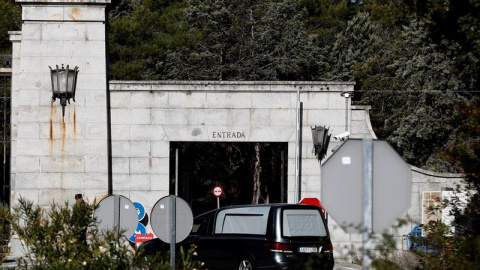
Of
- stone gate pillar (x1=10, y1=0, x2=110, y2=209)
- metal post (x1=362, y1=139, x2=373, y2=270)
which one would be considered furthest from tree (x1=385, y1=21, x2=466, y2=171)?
metal post (x1=362, y1=139, x2=373, y2=270)

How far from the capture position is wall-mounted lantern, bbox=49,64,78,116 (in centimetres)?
2617

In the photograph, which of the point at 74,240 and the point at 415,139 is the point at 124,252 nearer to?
the point at 74,240

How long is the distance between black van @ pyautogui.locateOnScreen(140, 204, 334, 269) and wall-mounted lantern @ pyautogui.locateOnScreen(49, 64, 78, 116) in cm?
704

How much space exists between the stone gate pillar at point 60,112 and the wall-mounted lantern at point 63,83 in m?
0.23

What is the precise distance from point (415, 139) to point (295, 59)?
801 centimetres

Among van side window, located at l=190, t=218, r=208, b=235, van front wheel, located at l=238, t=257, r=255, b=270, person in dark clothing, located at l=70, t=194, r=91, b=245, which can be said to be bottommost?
van front wheel, located at l=238, t=257, r=255, b=270

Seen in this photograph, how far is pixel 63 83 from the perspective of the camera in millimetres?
26234

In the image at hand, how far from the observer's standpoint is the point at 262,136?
26859 mm

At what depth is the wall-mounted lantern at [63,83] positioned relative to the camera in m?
26.2

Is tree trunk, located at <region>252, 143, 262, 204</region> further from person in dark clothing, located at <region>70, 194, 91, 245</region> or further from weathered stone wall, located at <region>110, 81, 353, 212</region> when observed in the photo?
person in dark clothing, located at <region>70, 194, 91, 245</region>

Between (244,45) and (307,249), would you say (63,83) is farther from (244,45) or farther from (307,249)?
(244,45)

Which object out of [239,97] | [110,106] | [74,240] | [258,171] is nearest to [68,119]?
[110,106]

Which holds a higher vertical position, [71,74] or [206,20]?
[206,20]

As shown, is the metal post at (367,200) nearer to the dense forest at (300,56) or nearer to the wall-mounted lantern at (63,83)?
the wall-mounted lantern at (63,83)
